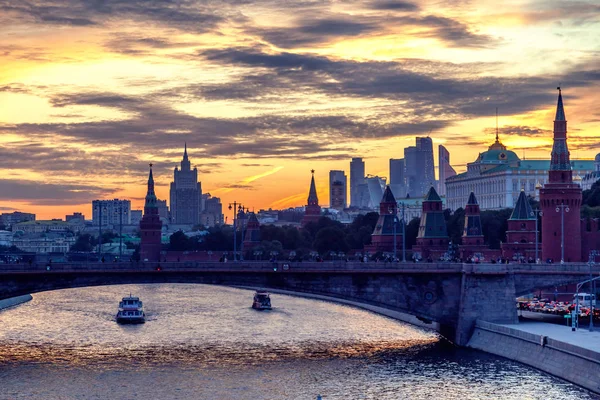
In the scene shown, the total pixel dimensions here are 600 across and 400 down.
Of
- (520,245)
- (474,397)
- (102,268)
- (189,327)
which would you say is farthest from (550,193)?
(474,397)

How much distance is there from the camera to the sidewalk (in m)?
80.6

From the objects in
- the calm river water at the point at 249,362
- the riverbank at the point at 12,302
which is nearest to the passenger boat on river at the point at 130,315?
the calm river water at the point at 249,362

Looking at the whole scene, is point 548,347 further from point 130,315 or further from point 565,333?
point 130,315

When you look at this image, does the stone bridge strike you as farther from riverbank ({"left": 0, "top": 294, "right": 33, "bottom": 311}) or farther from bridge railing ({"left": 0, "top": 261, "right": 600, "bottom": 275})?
riverbank ({"left": 0, "top": 294, "right": 33, "bottom": 311})

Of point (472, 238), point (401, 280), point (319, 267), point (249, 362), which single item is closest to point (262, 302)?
point (319, 267)

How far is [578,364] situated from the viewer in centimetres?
7700

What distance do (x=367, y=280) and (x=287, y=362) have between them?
50.6 ft

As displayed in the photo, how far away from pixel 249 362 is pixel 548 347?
20.8m

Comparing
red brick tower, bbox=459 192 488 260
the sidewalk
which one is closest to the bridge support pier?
the sidewalk

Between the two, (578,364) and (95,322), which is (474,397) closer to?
(578,364)

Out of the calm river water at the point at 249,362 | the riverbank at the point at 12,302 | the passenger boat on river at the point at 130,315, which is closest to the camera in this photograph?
the calm river water at the point at 249,362

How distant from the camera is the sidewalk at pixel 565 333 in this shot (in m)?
80.6

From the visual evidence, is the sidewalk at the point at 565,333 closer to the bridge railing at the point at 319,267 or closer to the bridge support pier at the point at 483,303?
the bridge support pier at the point at 483,303

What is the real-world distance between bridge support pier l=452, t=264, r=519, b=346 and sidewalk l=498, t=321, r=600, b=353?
1.62m
